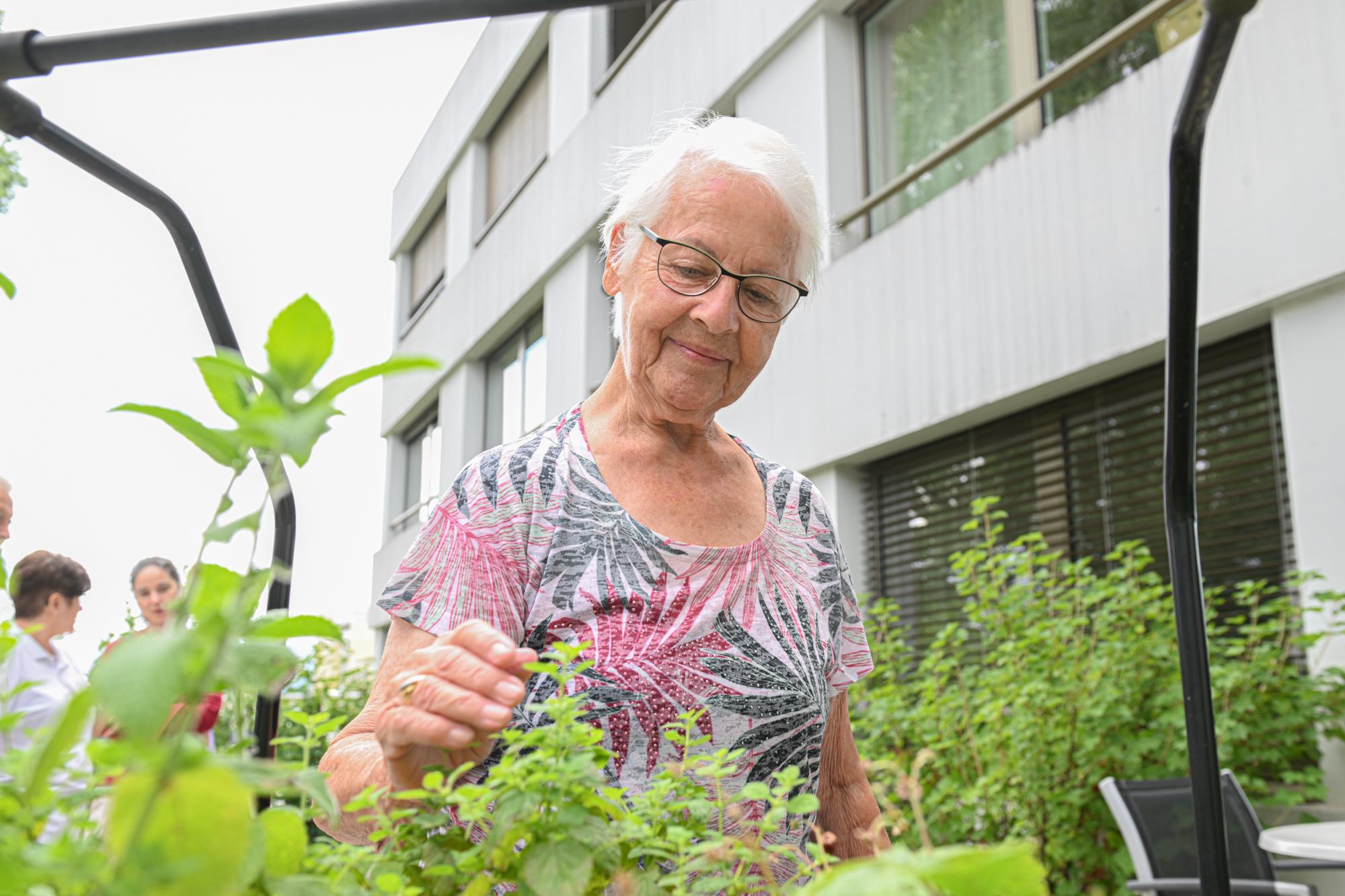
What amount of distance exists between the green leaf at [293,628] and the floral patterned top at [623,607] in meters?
1.00

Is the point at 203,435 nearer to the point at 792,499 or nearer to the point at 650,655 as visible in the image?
the point at 650,655

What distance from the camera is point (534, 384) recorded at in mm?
14773

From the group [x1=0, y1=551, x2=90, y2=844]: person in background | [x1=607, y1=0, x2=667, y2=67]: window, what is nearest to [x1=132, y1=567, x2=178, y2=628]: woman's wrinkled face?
[x1=0, y1=551, x2=90, y2=844]: person in background

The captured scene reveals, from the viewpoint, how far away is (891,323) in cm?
782

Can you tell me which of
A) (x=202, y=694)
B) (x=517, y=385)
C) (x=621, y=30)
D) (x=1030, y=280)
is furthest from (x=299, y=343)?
(x=517, y=385)

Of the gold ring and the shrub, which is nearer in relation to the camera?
the shrub

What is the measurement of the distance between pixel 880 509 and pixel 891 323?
132 centimetres

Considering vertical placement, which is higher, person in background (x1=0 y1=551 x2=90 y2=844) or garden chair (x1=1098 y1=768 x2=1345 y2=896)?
person in background (x1=0 y1=551 x2=90 y2=844)

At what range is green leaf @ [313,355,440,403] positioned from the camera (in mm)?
412

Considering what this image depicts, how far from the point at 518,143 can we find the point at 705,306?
15.3 m

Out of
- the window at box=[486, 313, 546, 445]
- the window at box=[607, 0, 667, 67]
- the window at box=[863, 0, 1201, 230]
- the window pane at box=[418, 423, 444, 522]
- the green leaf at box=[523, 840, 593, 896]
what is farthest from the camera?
the window pane at box=[418, 423, 444, 522]

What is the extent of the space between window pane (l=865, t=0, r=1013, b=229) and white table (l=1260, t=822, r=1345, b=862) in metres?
4.48

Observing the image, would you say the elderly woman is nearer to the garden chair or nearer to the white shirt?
the white shirt

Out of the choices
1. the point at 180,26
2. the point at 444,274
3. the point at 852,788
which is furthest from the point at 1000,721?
the point at 444,274
